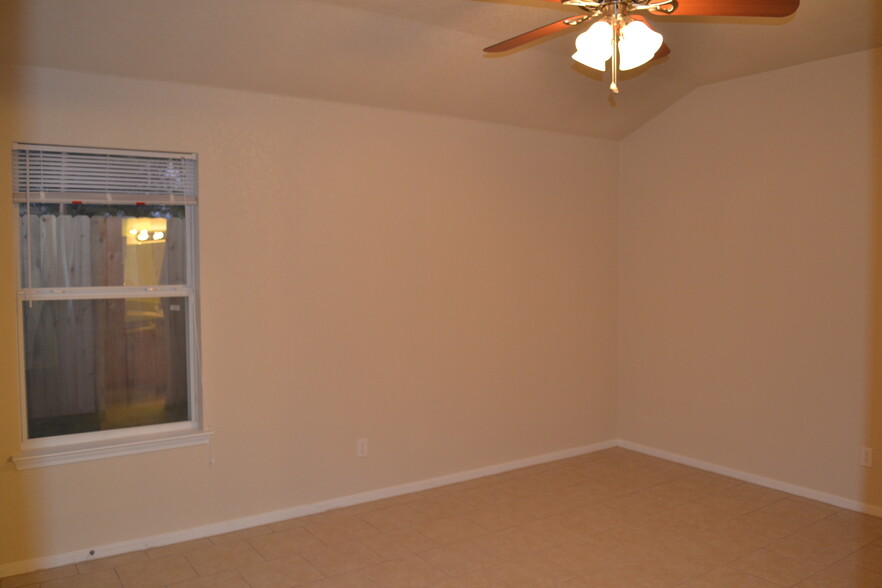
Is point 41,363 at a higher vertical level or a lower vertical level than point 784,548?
higher

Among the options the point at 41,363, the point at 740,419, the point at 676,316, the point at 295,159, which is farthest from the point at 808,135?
the point at 41,363

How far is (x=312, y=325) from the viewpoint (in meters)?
3.99

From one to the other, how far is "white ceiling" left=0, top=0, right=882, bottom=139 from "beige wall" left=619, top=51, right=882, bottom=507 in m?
0.37

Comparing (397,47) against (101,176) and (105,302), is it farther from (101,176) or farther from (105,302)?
(105,302)

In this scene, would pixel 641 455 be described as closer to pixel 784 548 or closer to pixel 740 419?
pixel 740 419

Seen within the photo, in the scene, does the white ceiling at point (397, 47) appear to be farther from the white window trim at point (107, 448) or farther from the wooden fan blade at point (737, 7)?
the white window trim at point (107, 448)

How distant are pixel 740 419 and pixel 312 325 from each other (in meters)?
2.97

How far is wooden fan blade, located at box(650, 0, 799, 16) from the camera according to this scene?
2168mm

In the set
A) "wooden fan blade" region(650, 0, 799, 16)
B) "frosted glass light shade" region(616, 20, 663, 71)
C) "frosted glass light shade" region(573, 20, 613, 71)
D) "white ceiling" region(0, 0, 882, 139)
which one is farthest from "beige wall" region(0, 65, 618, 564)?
"wooden fan blade" region(650, 0, 799, 16)

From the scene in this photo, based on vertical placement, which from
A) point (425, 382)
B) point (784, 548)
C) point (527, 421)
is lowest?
point (784, 548)

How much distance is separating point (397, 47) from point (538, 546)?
277 cm

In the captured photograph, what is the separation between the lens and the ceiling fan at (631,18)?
2229 mm

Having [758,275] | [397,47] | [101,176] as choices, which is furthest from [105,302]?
[758,275]

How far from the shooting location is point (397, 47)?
3.62 metres
